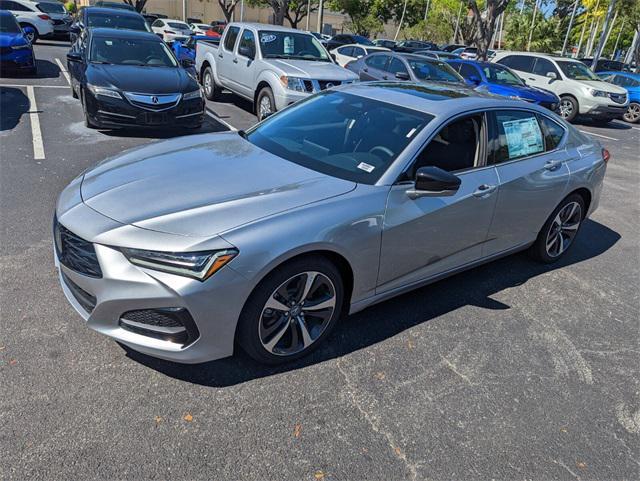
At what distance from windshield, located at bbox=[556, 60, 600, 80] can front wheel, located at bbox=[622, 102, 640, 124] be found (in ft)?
7.10

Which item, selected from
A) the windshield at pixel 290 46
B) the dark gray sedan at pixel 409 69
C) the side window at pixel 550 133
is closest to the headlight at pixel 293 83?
the windshield at pixel 290 46

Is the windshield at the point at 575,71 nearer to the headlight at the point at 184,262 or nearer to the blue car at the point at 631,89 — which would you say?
the blue car at the point at 631,89

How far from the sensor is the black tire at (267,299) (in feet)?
8.74

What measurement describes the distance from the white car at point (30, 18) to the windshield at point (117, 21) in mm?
8119

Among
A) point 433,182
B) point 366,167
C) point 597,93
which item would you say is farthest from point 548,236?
point 597,93

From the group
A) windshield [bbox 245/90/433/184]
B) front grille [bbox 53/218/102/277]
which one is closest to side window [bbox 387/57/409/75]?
windshield [bbox 245/90/433/184]

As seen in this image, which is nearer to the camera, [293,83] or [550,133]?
[550,133]

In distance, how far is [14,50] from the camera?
11.1m

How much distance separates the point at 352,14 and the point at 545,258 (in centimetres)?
4850

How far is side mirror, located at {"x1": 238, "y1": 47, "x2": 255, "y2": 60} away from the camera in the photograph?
9.70 metres

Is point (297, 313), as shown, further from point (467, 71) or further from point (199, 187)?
point (467, 71)

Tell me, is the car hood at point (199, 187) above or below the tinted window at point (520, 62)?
above

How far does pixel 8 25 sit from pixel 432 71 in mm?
10156

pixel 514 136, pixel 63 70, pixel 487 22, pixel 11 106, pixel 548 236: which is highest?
pixel 487 22
